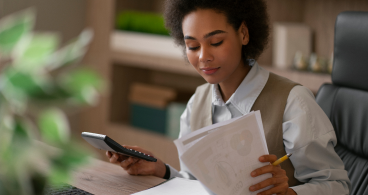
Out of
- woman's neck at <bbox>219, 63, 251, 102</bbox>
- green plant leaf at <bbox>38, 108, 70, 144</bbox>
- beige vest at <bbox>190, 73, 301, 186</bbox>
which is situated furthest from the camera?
woman's neck at <bbox>219, 63, 251, 102</bbox>

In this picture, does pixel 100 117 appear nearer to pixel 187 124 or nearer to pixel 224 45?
pixel 187 124

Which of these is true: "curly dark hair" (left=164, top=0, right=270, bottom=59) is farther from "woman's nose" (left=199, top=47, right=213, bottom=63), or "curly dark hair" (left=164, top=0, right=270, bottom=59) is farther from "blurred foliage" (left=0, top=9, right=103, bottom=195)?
"blurred foliage" (left=0, top=9, right=103, bottom=195)

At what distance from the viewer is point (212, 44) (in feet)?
3.35

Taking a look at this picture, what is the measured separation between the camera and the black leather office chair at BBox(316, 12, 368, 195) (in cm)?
106

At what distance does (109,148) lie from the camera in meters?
0.98

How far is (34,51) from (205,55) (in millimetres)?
784

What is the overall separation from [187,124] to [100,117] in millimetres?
1714

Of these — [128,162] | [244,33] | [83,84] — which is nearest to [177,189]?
[128,162]

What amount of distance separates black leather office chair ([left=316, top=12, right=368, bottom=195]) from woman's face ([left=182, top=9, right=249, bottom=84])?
12.0 inches

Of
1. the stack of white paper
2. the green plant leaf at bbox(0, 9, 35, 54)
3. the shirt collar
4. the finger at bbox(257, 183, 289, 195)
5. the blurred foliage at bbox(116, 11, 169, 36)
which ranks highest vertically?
the blurred foliage at bbox(116, 11, 169, 36)

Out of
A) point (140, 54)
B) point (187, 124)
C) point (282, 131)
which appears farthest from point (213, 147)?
point (140, 54)

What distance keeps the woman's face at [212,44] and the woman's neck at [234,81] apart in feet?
0.24

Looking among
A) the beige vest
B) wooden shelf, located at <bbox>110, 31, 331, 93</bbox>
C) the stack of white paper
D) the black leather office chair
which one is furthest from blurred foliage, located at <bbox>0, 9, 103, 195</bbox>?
wooden shelf, located at <bbox>110, 31, 331, 93</bbox>

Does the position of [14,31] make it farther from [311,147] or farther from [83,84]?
[311,147]
